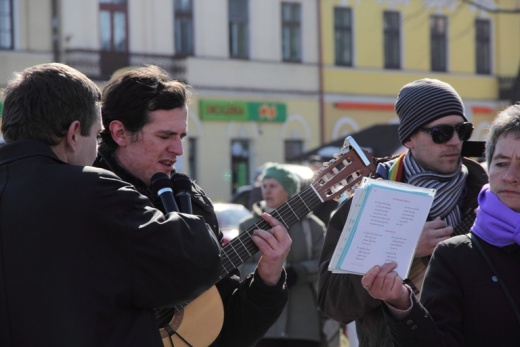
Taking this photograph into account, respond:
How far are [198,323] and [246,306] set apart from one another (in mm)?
239

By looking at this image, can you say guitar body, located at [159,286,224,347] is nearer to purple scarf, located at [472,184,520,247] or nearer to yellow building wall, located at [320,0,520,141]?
purple scarf, located at [472,184,520,247]

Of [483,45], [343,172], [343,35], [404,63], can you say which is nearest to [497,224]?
[343,172]

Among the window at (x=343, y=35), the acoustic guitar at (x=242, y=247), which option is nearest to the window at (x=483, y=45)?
the window at (x=343, y=35)

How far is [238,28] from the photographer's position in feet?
101

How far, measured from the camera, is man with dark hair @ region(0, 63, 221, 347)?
3207mm

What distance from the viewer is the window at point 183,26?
97.8 feet

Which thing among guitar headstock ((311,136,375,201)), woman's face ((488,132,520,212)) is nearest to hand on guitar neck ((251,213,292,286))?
guitar headstock ((311,136,375,201))

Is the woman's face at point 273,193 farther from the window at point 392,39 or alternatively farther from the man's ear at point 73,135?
the window at point 392,39

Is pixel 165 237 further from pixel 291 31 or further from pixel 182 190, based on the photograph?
pixel 291 31

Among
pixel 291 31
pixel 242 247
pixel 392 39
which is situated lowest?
pixel 242 247

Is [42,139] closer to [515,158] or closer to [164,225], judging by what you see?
[164,225]

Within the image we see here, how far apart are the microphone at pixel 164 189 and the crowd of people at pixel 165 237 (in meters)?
0.02

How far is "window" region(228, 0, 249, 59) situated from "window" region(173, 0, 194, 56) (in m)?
1.26

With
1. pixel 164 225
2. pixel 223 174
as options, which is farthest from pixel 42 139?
pixel 223 174
